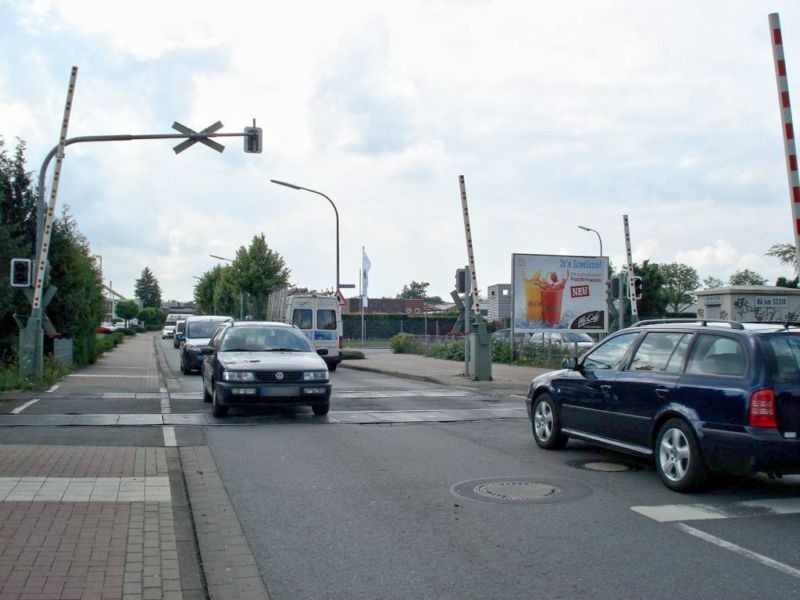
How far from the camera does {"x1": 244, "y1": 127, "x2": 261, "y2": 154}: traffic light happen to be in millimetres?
19438

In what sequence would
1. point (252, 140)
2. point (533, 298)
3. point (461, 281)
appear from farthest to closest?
1. point (533, 298)
2. point (461, 281)
3. point (252, 140)

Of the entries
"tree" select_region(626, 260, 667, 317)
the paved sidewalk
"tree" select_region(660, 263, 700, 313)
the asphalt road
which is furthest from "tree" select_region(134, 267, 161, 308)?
the asphalt road

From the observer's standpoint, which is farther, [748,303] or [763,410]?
[748,303]

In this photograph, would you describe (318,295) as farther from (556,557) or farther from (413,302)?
(413,302)

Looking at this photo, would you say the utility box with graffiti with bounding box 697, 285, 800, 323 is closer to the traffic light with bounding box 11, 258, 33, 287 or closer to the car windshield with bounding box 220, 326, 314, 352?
the car windshield with bounding box 220, 326, 314, 352

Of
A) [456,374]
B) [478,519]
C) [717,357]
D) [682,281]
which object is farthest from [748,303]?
[682,281]

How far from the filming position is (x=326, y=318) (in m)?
27.5

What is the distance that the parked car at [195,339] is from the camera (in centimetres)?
2492

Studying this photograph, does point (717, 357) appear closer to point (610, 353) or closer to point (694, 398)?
point (694, 398)

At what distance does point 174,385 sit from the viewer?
65.8 feet

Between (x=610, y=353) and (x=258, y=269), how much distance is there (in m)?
51.8

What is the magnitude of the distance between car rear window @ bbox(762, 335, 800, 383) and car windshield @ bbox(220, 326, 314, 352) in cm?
855

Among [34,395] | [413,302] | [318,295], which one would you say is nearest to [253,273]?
[318,295]

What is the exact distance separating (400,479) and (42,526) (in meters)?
3.41
